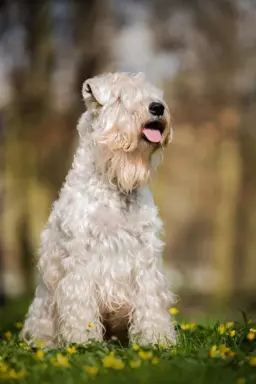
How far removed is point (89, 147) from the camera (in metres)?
5.71

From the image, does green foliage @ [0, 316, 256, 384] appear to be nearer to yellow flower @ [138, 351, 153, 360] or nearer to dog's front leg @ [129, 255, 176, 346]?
yellow flower @ [138, 351, 153, 360]

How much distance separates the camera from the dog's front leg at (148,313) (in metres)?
5.54

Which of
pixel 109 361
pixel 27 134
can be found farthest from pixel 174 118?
pixel 109 361

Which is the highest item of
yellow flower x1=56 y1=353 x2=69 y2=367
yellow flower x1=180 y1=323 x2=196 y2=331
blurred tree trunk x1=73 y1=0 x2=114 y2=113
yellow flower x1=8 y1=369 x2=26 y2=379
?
blurred tree trunk x1=73 y1=0 x2=114 y2=113

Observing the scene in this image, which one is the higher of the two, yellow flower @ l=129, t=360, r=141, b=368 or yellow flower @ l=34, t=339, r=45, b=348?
yellow flower @ l=129, t=360, r=141, b=368

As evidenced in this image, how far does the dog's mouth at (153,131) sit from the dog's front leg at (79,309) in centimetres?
112

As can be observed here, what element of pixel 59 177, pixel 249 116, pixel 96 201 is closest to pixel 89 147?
pixel 96 201

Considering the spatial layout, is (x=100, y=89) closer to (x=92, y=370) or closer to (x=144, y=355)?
(x=144, y=355)

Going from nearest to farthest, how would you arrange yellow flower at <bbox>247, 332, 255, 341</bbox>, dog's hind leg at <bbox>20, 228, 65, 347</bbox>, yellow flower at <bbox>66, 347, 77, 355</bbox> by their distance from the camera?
yellow flower at <bbox>66, 347, 77, 355</bbox>
yellow flower at <bbox>247, 332, 255, 341</bbox>
dog's hind leg at <bbox>20, 228, 65, 347</bbox>

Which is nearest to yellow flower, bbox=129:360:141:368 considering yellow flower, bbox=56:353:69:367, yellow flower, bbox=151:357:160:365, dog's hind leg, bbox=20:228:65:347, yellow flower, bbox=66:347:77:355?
yellow flower, bbox=151:357:160:365

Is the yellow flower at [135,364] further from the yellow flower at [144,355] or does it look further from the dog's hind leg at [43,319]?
the dog's hind leg at [43,319]

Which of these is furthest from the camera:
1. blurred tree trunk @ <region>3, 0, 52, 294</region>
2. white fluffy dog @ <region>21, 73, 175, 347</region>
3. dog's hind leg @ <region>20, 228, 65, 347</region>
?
blurred tree trunk @ <region>3, 0, 52, 294</region>

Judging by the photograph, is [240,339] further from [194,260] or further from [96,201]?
[194,260]

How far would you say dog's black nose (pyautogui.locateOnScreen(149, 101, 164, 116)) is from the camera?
5.44 metres
